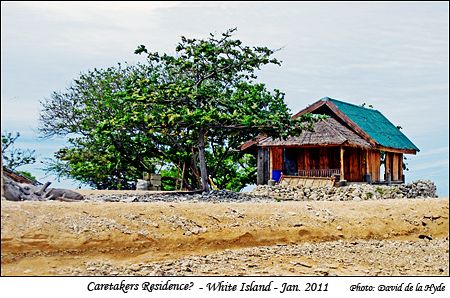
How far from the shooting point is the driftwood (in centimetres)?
862

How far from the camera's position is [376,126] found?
17.8 metres

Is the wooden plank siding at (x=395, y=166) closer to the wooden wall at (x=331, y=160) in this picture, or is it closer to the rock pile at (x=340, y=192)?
the wooden wall at (x=331, y=160)

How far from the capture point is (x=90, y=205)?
8.26 metres

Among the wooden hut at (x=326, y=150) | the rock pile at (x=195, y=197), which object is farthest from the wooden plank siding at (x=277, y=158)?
the rock pile at (x=195, y=197)

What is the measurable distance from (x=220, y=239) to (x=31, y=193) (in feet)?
10.0

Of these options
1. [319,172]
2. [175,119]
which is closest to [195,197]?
[175,119]

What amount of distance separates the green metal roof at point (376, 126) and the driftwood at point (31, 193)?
8390 millimetres

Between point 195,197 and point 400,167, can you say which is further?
point 400,167

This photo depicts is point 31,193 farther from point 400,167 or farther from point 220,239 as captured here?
point 400,167

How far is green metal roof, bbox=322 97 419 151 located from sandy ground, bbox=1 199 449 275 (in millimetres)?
6763

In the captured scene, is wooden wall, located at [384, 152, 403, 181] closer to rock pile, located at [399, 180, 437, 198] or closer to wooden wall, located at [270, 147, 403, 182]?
wooden wall, located at [270, 147, 403, 182]

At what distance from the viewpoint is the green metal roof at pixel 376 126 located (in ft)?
53.7
